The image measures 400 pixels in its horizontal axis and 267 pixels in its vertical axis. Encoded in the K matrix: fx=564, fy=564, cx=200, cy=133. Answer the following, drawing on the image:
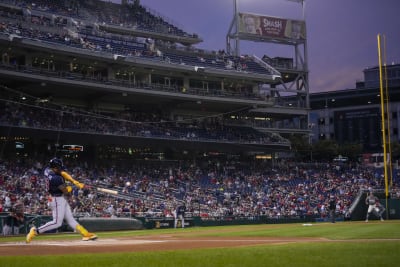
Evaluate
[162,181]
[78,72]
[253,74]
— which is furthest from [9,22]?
[253,74]

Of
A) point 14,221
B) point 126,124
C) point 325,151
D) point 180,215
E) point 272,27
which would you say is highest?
point 272,27

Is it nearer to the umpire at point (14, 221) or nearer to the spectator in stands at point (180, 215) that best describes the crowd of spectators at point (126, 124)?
the spectator in stands at point (180, 215)

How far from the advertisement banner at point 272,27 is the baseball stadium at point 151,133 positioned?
0.14 meters

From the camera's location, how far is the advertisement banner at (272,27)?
66.0 metres

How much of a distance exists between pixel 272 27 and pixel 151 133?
24.5 metres

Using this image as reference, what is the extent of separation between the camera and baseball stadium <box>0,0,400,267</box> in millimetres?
37531

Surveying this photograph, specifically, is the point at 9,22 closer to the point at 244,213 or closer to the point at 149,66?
the point at 149,66

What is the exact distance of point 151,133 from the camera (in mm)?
51188

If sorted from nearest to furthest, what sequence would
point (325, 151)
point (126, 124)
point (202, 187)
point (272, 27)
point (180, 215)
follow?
point (180, 215)
point (202, 187)
point (126, 124)
point (272, 27)
point (325, 151)

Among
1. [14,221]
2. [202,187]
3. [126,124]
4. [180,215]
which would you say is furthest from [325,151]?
[14,221]

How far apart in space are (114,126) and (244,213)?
47.7 feet

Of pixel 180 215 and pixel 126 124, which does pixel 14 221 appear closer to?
pixel 180 215

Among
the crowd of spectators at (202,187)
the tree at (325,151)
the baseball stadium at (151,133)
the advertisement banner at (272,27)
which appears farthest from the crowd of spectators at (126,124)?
the tree at (325,151)

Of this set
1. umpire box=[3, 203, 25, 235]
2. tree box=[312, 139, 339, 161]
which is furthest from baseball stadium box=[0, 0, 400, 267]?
tree box=[312, 139, 339, 161]
